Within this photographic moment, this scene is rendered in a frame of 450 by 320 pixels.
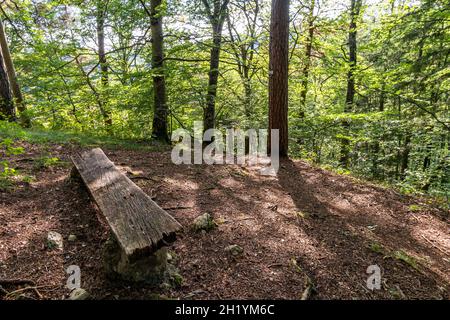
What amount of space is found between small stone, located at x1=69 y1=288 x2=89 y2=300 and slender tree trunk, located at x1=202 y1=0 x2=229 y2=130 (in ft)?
→ 20.2

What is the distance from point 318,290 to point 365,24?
9718 millimetres

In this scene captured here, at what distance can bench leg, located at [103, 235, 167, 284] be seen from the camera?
1.94 meters

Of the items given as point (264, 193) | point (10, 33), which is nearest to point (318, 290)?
point (264, 193)

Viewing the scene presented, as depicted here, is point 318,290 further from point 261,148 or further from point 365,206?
point 261,148

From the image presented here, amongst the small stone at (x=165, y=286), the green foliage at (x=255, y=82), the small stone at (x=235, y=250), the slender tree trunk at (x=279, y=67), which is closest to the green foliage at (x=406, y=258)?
the small stone at (x=235, y=250)

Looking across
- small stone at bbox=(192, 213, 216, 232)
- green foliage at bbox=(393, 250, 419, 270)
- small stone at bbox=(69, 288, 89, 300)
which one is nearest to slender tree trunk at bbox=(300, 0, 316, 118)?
green foliage at bbox=(393, 250, 419, 270)

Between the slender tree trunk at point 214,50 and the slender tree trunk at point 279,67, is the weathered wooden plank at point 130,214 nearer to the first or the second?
the slender tree trunk at point 279,67

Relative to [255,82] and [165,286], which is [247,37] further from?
[165,286]

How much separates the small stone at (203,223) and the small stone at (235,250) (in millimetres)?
402

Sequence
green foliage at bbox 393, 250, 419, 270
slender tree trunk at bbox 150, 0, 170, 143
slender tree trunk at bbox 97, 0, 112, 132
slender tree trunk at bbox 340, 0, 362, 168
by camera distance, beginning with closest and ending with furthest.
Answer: green foliage at bbox 393, 250, 419, 270
slender tree trunk at bbox 150, 0, 170, 143
slender tree trunk at bbox 97, 0, 112, 132
slender tree trunk at bbox 340, 0, 362, 168

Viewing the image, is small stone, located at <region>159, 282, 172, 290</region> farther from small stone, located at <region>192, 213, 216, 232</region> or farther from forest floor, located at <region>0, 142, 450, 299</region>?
small stone, located at <region>192, 213, 216, 232</region>

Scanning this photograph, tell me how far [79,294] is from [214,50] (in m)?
7.26

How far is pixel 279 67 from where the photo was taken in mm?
5602

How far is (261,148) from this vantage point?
6.85 m
